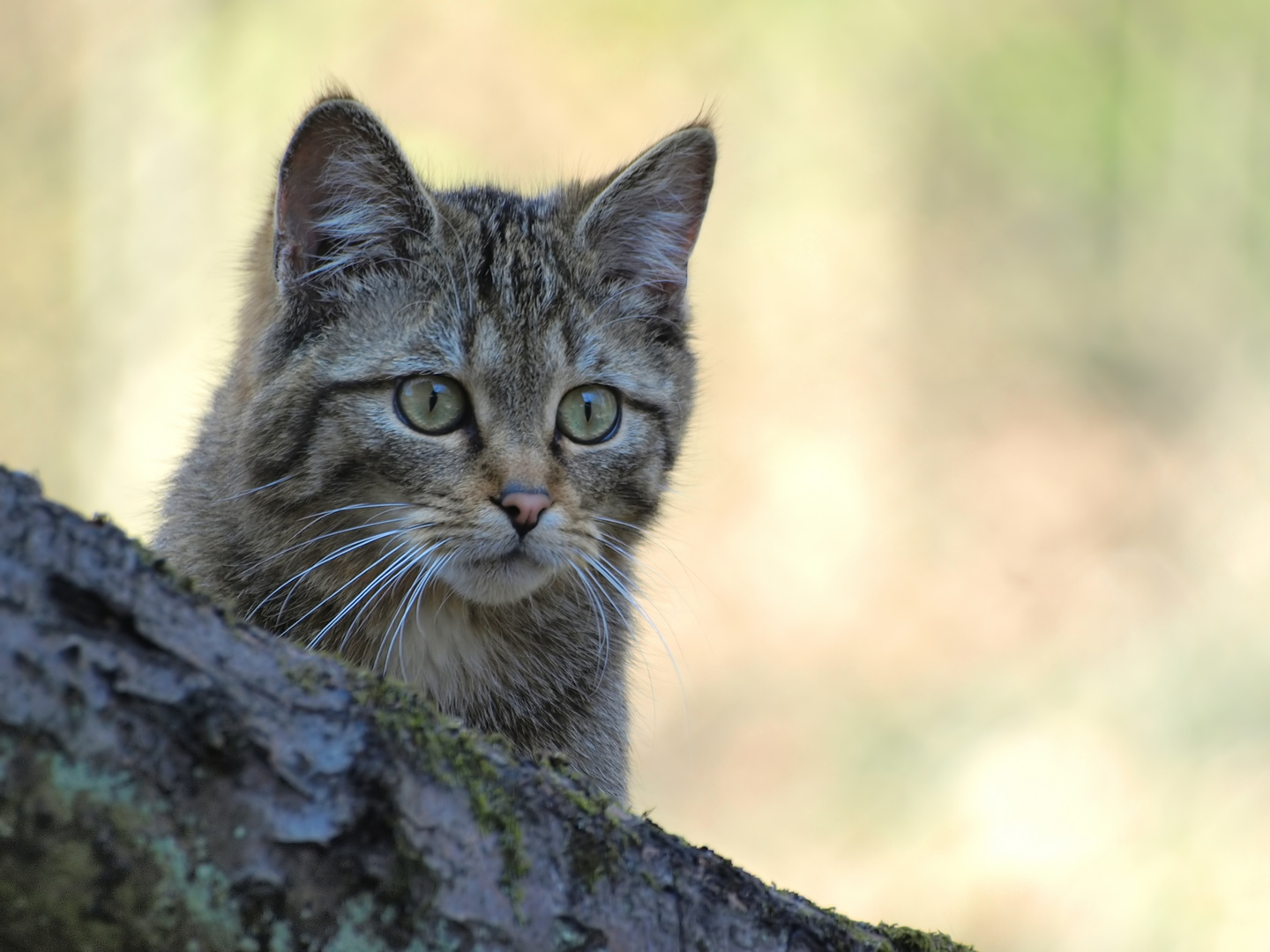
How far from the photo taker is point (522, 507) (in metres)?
2.57

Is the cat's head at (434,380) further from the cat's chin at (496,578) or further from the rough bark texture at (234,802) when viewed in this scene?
the rough bark texture at (234,802)

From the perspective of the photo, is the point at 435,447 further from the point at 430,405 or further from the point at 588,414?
the point at 588,414

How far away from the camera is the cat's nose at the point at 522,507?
257 cm

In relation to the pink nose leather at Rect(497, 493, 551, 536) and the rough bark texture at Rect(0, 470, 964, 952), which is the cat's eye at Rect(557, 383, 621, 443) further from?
the rough bark texture at Rect(0, 470, 964, 952)

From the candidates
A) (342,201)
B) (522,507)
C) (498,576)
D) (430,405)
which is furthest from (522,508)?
(342,201)

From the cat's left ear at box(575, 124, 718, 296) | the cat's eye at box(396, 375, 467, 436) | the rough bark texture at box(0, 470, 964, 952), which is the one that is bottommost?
the rough bark texture at box(0, 470, 964, 952)

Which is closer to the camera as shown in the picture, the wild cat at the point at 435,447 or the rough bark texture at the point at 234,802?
the rough bark texture at the point at 234,802

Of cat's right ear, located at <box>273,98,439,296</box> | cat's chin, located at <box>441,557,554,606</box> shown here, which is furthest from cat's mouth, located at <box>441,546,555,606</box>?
cat's right ear, located at <box>273,98,439,296</box>

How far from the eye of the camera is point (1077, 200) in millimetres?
6906

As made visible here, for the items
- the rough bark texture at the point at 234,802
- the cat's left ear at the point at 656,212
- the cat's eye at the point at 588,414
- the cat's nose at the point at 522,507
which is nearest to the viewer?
the rough bark texture at the point at 234,802

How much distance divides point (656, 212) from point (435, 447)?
94 centimetres

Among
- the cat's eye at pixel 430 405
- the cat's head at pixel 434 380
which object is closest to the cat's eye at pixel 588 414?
the cat's head at pixel 434 380

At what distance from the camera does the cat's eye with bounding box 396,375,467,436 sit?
8.73 feet

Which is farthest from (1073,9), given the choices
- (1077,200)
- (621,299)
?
(621,299)
